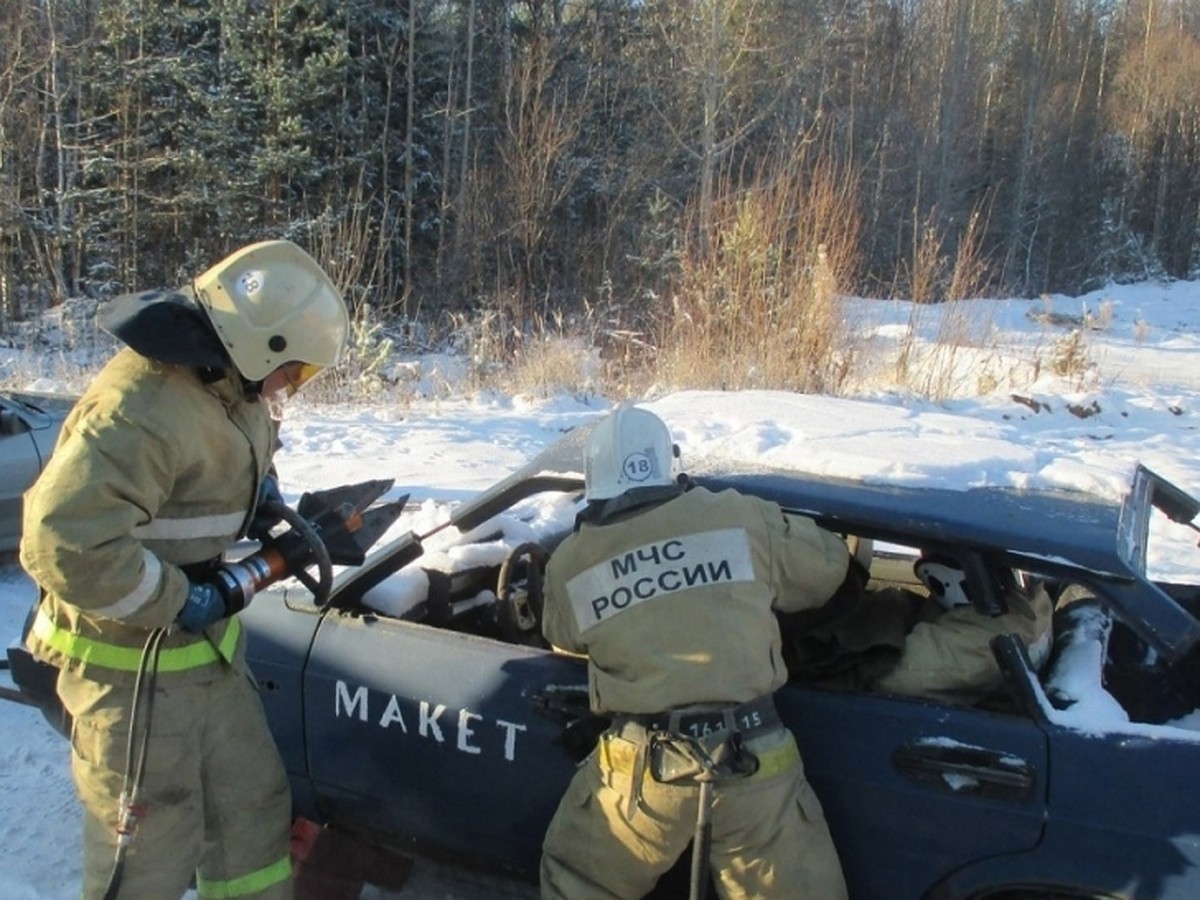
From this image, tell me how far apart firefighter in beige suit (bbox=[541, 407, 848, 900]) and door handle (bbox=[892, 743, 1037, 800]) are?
0.74 ft

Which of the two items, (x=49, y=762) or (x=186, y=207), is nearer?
(x=49, y=762)

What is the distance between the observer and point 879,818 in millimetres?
2180

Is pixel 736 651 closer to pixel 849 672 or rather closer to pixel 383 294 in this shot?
pixel 849 672

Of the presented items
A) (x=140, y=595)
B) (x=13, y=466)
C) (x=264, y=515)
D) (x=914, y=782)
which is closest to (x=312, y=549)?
(x=264, y=515)

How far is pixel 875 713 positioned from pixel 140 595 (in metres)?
1.54

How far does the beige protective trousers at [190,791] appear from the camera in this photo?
225cm

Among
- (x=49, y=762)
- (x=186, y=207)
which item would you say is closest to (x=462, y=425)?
(x=49, y=762)

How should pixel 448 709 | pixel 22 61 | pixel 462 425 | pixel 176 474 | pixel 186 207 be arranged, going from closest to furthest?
1. pixel 176 474
2. pixel 448 709
3. pixel 462 425
4. pixel 22 61
5. pixel 186 207

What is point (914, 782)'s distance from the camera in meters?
2.13

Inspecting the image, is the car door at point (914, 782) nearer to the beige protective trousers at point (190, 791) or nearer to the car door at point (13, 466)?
the beige protective trousers at point (190, 791)

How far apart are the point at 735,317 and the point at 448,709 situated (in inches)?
284

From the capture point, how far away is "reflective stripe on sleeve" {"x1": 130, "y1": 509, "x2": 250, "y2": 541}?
2.18m

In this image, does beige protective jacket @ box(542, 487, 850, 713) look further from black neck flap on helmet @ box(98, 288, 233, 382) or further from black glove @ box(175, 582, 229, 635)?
black neck flap on helmet @ box(98, 288, 233, 382)

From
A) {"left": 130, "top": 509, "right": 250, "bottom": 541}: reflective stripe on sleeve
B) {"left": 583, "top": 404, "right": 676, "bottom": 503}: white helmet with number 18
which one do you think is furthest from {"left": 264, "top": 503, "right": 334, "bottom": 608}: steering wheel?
{"left": 583, "top": 404, "right": 676, "bottom": 503}: white helmet with number 18
